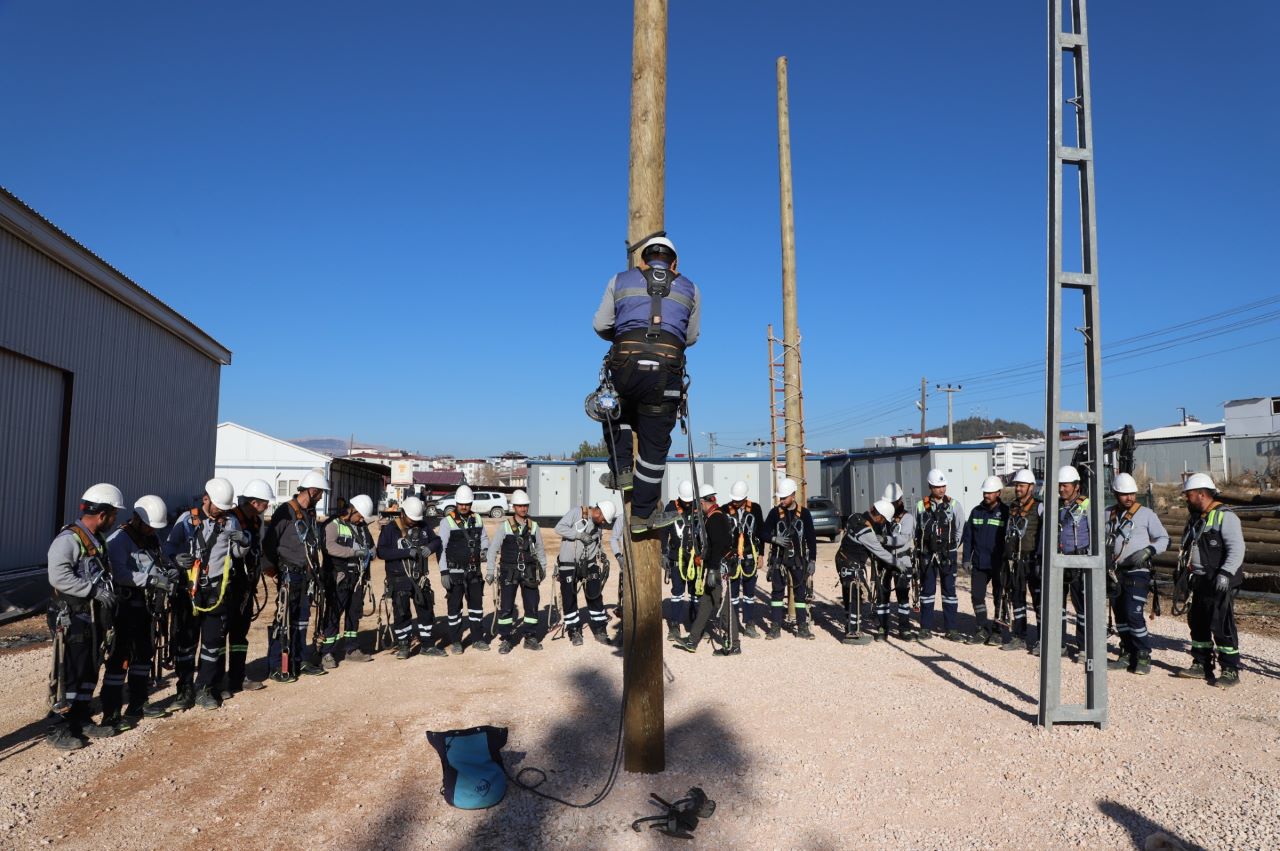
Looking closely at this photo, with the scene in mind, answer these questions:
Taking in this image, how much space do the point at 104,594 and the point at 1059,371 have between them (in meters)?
7.79

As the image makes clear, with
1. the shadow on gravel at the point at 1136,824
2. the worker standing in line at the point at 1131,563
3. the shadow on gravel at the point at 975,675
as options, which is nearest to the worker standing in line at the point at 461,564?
the shadow on gravel at the point at 975,675

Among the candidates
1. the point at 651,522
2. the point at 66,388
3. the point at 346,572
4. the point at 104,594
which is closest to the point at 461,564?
the point at 346,572

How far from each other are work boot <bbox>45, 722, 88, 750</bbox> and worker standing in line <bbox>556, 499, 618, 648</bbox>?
5434 millimetres

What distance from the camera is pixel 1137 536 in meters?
8.60

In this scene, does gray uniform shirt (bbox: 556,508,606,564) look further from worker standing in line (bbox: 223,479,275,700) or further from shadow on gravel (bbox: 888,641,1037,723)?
shadow on gravel (bbox: 888,641,1037,723)

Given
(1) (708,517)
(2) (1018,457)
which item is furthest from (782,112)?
(2) (1018,457)

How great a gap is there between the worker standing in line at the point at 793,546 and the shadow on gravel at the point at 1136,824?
5.65 metres

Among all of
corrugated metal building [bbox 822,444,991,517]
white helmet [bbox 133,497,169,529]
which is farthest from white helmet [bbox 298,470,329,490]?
corrugated metal building [bbox 822,444,991,517]

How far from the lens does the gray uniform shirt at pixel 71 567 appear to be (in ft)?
19.8

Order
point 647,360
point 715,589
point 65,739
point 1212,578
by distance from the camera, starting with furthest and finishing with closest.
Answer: point 715,589, point 1212,578, point 65,739, point 647,360

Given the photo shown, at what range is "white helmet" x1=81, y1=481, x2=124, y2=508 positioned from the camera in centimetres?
638

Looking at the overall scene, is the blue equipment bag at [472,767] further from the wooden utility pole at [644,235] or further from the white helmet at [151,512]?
the white helmet at [151,512]

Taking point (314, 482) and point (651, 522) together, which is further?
point (314, 482)

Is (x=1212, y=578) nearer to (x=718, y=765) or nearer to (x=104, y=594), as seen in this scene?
(x=718, y=765)
